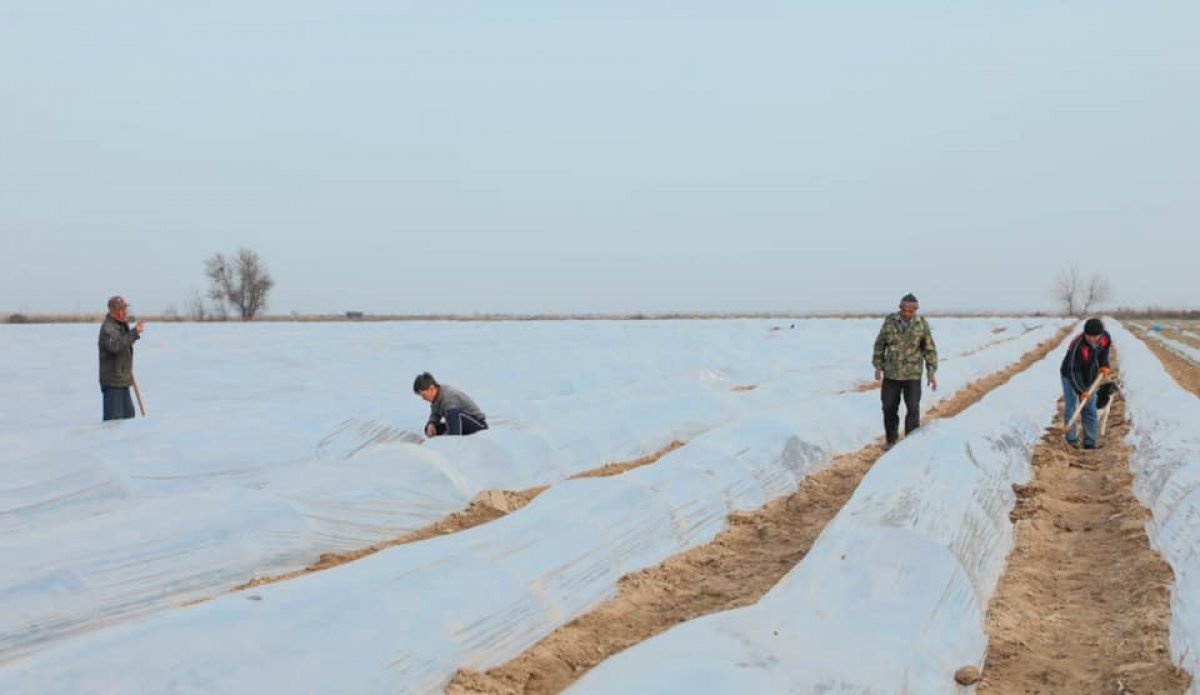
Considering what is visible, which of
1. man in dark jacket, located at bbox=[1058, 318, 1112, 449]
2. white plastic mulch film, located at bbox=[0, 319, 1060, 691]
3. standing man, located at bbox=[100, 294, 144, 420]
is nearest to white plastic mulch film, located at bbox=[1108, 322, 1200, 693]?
man in dark jacket, located at bbox=[1058, 318, 1112, 449]

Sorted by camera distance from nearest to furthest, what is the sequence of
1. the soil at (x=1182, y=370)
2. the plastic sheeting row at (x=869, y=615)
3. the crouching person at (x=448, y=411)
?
the plastic sheeting row at (x=869, y=615)
the crouching person at (x=448, y=411)
the soil at (x=1182, y=370)

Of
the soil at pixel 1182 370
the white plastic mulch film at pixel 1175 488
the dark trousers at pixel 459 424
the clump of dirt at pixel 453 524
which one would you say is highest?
the dark trousers at pixel 459 424

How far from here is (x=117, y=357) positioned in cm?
680

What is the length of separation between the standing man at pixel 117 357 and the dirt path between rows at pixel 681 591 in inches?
203

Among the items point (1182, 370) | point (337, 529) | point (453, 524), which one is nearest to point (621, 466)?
point (453, 524)

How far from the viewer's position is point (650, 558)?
4215mm

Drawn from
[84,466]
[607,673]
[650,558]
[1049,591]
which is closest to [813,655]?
[607,673]

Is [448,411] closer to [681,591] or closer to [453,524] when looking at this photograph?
[453,524]

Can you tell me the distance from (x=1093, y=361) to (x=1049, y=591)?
4404 millimetres

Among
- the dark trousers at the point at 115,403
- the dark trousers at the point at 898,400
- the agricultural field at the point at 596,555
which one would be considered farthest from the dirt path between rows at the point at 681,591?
the dark trousers at the point at 115,403

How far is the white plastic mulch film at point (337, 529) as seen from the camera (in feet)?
8.14

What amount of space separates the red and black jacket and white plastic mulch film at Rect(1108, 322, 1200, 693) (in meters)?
0.67

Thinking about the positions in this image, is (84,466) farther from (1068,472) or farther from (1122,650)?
(1068,472)

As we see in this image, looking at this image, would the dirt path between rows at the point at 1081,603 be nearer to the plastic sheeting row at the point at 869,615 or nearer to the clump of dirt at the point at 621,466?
the plastic sheeting row at the point at 869,615
